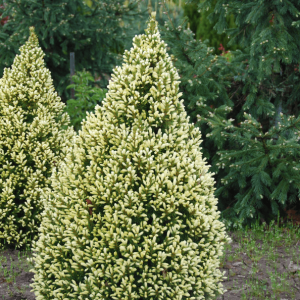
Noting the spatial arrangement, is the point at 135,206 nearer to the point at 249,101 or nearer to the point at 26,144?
the point at 26,144

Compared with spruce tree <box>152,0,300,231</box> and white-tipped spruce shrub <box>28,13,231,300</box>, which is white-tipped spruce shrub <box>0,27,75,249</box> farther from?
spruce tree <box>152,0,300,231</box>

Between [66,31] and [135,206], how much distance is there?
7.48 m

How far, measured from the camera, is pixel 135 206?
9.50 feet

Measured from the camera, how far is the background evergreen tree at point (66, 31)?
9.36m

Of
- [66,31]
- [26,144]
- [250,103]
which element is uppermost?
[66,31]

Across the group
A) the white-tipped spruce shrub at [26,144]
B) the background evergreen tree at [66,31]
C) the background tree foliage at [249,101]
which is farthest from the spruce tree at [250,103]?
the background evergreen tree at [66,31]

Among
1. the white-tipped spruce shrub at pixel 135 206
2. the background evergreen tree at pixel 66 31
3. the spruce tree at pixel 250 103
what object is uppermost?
the background evergreen tree at pixel 66 31

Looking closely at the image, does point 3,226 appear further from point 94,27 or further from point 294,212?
point 94,27

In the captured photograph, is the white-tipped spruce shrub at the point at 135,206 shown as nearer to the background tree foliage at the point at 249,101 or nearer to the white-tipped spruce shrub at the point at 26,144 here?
the white-tipped spruce shrub at the point at 26,144

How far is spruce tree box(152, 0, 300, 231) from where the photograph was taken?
216 inches

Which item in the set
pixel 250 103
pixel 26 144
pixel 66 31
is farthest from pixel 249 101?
pixel 66 31

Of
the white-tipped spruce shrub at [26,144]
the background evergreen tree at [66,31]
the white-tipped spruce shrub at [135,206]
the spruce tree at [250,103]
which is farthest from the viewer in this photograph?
the background evergreen tree at [66,31]

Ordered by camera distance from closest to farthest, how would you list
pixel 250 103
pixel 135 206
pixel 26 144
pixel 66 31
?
1. pixel 135 206
2. pixel 26 144
3. pixel 250 103
4. pixel 66 31

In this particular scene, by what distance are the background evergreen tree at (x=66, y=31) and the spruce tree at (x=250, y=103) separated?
3.86 metres
